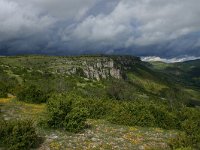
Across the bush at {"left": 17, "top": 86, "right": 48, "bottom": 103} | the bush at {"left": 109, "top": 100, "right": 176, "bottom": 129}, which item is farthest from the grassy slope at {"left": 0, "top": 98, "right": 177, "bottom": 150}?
the bush at {"left": 17, "top": 86, "right": 48, "bottom": 103}

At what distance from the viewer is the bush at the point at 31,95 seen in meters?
31.1

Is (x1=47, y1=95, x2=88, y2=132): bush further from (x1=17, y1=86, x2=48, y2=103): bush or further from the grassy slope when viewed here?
(x1=17, y1=86, x2=48, y2=103): bush

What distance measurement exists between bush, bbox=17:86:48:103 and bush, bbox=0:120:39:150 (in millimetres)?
12807

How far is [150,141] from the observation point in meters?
20.4

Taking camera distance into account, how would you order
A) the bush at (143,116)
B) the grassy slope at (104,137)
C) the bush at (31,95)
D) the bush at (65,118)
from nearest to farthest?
the grassy slope at (104,137), the bush at (65,118), the bush at (143,116), the bush at (31,95)

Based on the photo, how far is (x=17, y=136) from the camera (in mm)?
17500

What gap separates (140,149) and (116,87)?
10277cm

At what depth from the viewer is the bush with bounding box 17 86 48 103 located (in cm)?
3112

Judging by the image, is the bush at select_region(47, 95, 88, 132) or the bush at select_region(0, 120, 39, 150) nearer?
the bush at select_region(0, 120, 39, 150)

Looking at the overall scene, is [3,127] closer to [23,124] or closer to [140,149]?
[23,124]

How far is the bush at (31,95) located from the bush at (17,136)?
1281cm

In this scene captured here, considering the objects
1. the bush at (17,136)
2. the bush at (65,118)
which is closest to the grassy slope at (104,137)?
the bush at (65,118)

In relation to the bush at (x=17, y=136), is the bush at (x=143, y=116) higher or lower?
lower

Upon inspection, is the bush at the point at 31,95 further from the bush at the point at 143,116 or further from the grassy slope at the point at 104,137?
the bush at the point at 143,116
